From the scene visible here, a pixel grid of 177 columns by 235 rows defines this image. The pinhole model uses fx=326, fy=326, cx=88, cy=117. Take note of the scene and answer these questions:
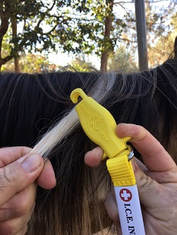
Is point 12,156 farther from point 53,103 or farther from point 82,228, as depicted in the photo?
point 82,228

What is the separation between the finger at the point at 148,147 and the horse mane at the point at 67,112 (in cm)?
14

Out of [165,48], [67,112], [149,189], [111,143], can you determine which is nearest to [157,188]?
[149,189]

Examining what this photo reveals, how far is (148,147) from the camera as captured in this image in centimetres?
91

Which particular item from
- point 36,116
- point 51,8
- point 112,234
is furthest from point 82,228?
point 51,8

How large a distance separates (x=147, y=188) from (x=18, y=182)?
388 mm

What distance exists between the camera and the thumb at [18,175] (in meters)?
0.80

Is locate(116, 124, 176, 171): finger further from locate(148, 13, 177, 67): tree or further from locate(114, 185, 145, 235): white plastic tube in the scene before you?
locate(148, 13, 177, 67): tree

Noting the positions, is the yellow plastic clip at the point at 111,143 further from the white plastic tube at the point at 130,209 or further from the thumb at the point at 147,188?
the thumb at the point at 147,188

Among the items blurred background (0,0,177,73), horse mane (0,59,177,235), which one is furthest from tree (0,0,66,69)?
horse mane (0,59,177,235)

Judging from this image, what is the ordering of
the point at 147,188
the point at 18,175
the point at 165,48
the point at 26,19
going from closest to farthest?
the point at 18,175 < the point at 147,188 < the point at 165,48 < the point at 26,19

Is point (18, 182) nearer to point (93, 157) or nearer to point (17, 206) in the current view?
point (17, 206)

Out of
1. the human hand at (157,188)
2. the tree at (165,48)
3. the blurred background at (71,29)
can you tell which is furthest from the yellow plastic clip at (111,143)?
the blurred background at (71,29)

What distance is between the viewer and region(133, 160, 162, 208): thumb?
965 mm

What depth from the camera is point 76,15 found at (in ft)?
19.4
